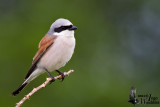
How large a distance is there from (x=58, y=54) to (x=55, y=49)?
0.11 meters

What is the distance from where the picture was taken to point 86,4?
1192 cm

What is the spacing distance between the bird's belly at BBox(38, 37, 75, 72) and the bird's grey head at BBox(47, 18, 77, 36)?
0.08 meters

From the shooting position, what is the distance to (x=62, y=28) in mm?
5949

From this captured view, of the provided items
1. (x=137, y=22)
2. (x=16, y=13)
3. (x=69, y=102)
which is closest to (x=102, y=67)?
(x=69, y=102)

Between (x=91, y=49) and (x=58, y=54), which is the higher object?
(x=58, y=54)

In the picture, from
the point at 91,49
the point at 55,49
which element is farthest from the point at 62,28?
the point at 91,49

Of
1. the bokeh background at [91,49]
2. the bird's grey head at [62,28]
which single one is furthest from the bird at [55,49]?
the bokeh background at [91,49]

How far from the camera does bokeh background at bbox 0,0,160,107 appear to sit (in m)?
8.34

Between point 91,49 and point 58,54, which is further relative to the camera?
point 91,49

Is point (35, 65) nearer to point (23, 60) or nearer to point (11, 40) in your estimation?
point (23, 60)

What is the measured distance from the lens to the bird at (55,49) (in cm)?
590

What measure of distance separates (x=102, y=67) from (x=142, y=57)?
211cm

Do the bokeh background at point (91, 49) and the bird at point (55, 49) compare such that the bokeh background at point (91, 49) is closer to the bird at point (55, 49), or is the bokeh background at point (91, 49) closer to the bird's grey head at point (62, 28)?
the bird at point (55, 49)

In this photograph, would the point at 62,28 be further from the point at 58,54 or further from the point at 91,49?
Answer: the point at 91,49
